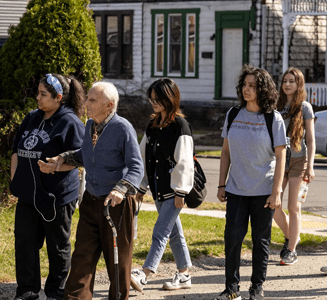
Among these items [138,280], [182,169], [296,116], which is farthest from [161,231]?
[296,116]

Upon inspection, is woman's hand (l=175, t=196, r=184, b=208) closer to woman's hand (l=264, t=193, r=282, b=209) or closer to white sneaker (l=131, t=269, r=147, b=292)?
white sneaker (l=131, t=269, r=147, b=292)

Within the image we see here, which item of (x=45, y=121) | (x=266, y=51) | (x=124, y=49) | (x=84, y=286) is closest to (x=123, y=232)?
(x=84, y=286)

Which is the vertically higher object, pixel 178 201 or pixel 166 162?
pixel 166 162

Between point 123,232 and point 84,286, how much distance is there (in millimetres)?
518

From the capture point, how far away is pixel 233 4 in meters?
23.0

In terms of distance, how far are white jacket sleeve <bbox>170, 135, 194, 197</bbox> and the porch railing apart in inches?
665

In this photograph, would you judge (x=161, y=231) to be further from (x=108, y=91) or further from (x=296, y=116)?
(x=296, y=116)

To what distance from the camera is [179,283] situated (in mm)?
6078

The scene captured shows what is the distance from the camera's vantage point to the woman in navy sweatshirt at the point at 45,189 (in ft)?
17.5

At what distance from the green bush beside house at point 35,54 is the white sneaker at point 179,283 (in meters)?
3.56

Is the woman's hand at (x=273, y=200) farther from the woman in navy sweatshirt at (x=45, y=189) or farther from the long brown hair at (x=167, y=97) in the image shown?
the woman in navy sweatshirt at (x=45, y=189)

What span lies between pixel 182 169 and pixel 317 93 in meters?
17.3

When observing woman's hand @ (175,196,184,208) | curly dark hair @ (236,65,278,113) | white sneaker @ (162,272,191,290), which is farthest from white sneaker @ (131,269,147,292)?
curly dark hair @ (236,65,278,113)

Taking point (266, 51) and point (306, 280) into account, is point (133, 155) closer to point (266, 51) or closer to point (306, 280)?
point (306, 280)
